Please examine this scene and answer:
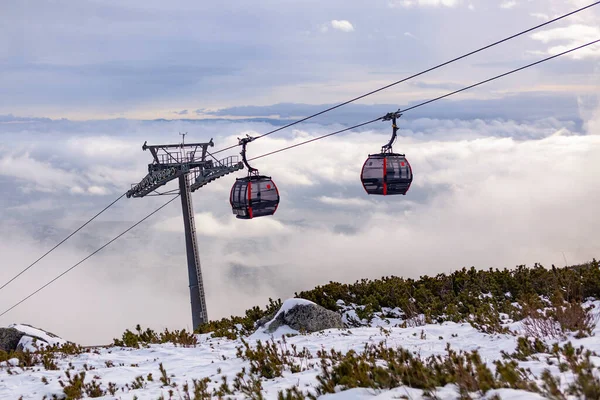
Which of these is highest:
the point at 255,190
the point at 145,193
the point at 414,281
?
the point at 145,193

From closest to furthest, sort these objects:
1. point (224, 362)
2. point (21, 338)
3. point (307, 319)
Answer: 1. point (224, 362)
2. point (307, 319)
3. point (21, 338)

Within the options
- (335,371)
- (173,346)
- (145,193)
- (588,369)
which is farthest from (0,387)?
(145,193)

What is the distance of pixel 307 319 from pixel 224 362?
3.99 m

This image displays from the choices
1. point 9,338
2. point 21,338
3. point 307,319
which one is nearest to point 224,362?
point 307,319

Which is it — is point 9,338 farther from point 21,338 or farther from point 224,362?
point 224,362

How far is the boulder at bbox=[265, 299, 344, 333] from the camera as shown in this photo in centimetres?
1377

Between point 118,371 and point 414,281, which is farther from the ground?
point 414,281

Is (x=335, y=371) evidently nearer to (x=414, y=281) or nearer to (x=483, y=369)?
(x=483, y=369)

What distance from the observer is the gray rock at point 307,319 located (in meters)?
13.8

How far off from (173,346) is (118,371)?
278 centimetres

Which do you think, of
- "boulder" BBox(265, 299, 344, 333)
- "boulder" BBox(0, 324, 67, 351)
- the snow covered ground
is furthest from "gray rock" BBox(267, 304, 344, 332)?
"boulder" BBox(0, 324, 67, 351)

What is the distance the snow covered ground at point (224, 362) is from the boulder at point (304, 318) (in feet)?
1.10

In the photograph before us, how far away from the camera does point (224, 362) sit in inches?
401

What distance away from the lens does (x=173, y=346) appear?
1300cm
